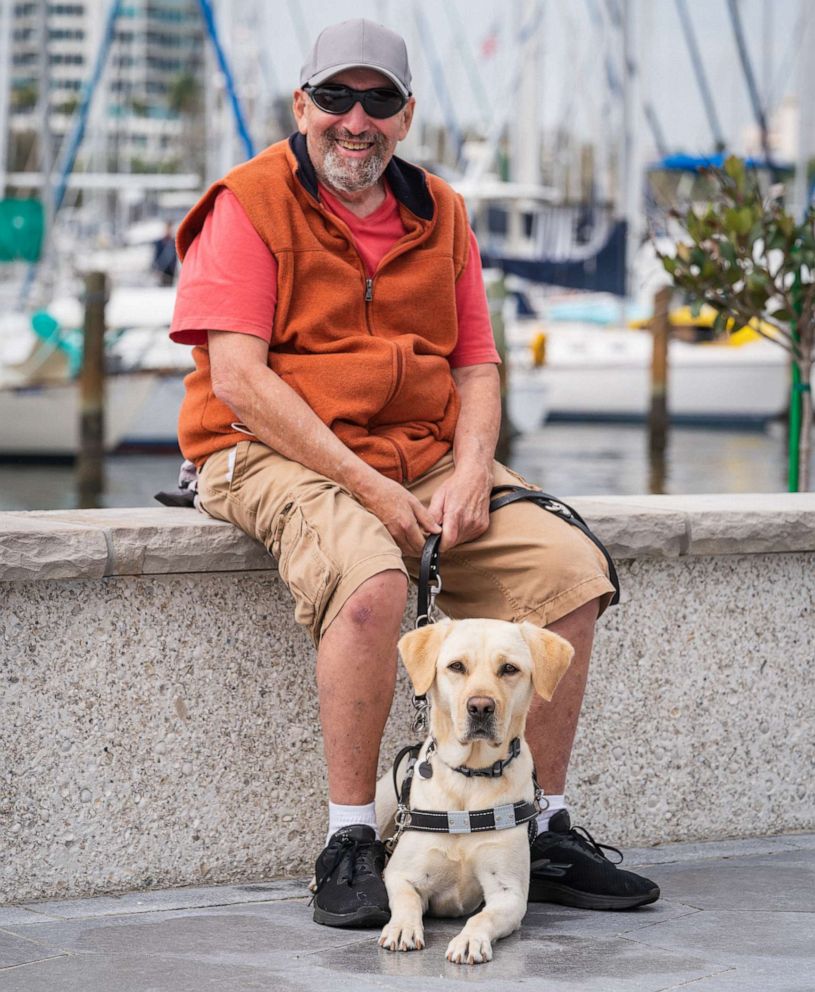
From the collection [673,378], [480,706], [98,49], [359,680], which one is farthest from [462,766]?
[673,378]

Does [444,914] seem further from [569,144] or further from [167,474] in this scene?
[569,144]

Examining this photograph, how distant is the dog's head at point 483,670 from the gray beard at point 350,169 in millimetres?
1194

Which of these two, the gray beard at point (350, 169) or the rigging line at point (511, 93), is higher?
the rigging line at point (511, 93)

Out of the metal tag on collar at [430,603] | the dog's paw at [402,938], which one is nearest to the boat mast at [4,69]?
the metal tag on collar at [430,603]

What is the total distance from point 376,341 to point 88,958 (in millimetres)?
1622

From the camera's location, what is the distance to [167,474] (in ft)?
72.4

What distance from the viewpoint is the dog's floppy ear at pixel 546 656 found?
3400 mm

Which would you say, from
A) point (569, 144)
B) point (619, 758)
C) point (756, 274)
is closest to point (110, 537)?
point (619, 758)

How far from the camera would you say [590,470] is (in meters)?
22.8

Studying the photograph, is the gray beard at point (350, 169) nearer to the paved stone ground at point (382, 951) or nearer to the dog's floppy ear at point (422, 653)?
the dog's floppy ear at point (422, 653)

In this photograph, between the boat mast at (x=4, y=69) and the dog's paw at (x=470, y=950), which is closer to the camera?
the dog's paw at (x=470, y=950)

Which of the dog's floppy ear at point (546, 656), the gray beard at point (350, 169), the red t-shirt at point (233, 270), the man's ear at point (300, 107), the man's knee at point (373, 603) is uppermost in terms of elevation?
the man's ear at point (300, 107)

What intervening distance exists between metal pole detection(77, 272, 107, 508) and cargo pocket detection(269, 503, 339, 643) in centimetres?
1498

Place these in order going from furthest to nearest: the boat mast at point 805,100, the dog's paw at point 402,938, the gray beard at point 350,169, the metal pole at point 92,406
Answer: the boat mast at point 805,100
the metal pole at point 92,406
the gray beard at point 350,169
the dog's paw at point 402,938
